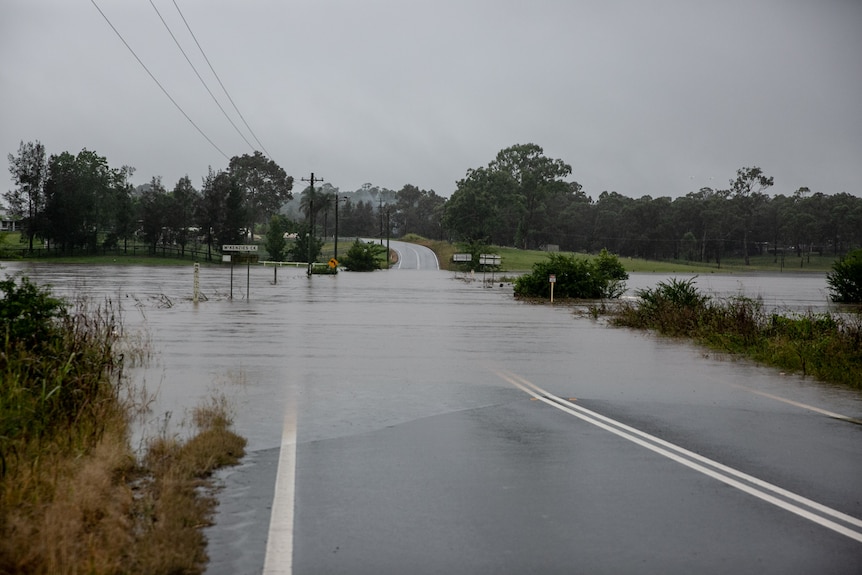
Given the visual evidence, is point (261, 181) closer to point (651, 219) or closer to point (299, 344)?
point (651, 219)

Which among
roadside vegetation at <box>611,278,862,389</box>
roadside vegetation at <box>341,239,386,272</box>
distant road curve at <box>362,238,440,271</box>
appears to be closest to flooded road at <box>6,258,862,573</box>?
roadside vegetation at <box>611,278,862,389</box>

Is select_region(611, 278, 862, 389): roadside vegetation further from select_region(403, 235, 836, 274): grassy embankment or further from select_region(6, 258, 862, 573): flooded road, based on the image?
select_region(403, 235, 836, 274): grassy embankment

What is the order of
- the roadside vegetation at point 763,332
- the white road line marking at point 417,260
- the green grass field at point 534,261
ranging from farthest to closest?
1. the white road line marking at point 417,260
2. the green grass field at point 534,261
3. the roadside vegetation at point 763,332

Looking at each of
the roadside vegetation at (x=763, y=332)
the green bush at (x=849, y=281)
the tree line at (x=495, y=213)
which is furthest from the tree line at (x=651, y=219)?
the roadside vegetation at (x=763, y=332)

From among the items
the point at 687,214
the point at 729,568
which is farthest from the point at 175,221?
the point at 729,568

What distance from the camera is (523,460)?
788cm

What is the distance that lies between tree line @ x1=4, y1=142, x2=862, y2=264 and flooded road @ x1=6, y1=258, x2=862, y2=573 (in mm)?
89926

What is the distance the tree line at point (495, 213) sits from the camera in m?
102

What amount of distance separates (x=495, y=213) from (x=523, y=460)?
430ft

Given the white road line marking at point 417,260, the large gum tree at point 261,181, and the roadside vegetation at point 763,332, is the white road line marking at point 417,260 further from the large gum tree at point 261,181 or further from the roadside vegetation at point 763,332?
the roadside vegetation at point 763,332

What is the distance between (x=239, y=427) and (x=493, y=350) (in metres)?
9.08

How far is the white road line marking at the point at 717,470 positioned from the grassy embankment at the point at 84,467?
13.4 feet

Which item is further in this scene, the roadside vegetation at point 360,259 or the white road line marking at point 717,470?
the roadside vegetation at point 360,259

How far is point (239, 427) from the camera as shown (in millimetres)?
9266
